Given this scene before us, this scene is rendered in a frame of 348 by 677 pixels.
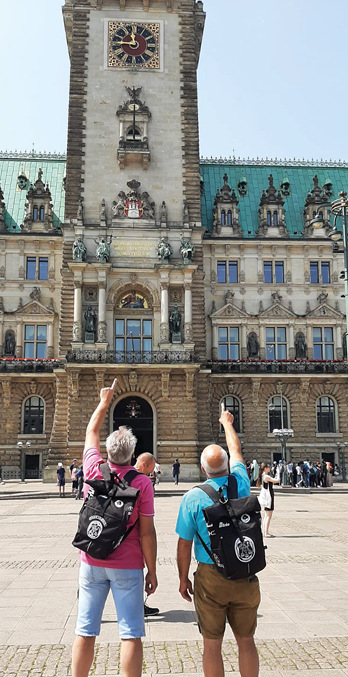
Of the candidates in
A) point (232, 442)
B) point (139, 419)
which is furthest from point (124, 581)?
point (139, 419)

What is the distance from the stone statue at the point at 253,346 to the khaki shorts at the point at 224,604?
43.1m

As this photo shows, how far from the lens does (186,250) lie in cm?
4472

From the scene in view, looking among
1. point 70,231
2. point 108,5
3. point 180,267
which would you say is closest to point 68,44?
point 108,5

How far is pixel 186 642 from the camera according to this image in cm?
817

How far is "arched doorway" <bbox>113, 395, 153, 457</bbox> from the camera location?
4388 centimetres

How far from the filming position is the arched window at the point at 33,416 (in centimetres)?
4594

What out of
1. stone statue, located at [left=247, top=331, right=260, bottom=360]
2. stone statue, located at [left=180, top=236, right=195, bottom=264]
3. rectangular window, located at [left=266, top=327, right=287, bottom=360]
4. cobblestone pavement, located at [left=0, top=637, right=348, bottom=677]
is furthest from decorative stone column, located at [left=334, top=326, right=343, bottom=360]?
cobblestone pavement, located at [left=0, top=637, right=348, bottom=677]

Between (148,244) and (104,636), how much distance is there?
38612 millimetres

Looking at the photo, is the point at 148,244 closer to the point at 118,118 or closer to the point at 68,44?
the point at 118,118

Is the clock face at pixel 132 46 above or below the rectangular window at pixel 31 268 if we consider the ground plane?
above

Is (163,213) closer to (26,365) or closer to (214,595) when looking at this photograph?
(26,365)

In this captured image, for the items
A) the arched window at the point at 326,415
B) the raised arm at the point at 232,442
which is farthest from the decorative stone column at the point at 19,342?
the raised arm at the point at 232,442

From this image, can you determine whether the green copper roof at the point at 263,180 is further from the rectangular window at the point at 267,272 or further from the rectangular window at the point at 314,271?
the rectangular window at the point at 267,272

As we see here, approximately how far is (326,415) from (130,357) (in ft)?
51.2
